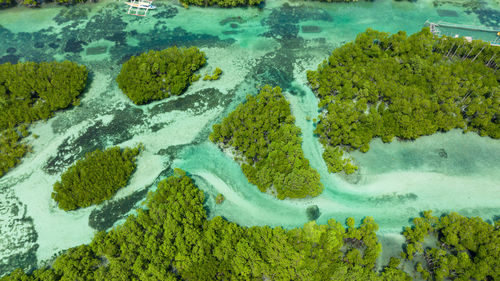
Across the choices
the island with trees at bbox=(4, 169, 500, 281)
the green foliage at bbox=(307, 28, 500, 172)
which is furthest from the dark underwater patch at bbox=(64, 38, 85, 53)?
the green foliage at bbox=(307, 28, 500, 172)

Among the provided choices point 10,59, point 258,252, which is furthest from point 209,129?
point 10,59

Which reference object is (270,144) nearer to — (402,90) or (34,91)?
(402,90)

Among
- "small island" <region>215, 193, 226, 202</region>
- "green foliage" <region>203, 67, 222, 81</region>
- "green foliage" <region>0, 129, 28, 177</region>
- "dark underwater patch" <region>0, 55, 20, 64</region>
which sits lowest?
"small island" <region>215, 193, 226, 202</region>

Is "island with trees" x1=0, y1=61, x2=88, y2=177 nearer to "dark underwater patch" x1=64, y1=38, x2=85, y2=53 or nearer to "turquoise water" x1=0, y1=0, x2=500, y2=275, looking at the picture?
"turquoise water" x1=0, y1=0, x2=500, y2=275

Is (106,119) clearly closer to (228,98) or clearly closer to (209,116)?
(209,116)

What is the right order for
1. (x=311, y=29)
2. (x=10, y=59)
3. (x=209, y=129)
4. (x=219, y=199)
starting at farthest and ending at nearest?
(x=311, y=29), (x=10, y=59), (x=209, y=129), (x=219, y=199)

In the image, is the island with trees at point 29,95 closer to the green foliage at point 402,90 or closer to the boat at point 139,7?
the boat at point 139,7
